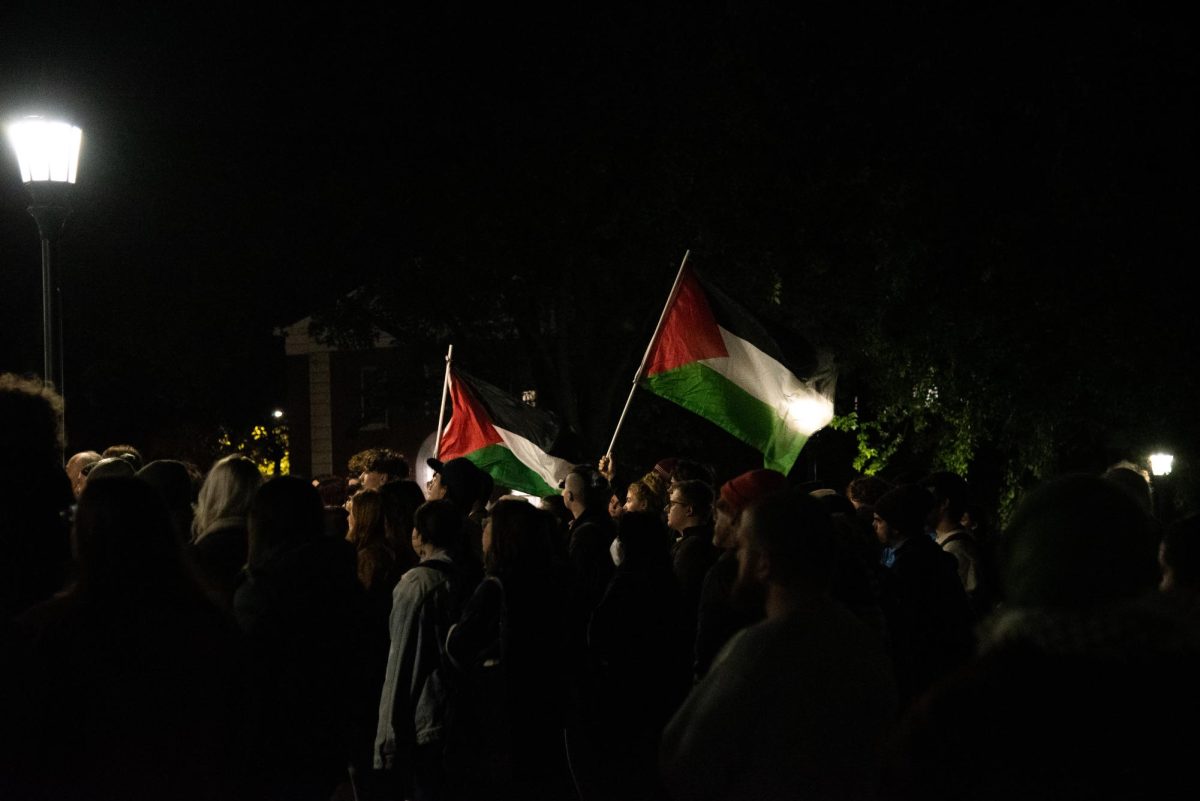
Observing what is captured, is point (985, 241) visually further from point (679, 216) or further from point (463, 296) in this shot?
point (463, 296)

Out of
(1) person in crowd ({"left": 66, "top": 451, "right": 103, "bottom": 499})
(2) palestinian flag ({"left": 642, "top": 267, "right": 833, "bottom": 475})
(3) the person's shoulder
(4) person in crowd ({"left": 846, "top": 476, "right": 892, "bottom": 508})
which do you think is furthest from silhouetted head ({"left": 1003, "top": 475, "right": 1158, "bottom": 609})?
(2) palestinian flag ({"left": 642, "top": 267, "right": 833, "bottom": 475})

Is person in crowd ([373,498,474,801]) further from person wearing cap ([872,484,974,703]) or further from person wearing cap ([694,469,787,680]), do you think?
person wearing cap ([872,484,974,703])

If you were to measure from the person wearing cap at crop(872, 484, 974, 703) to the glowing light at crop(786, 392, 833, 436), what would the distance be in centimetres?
396

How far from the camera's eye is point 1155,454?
21.7 m

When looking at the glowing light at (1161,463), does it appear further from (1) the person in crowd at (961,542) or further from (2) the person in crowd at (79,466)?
(2) the person in crowd at (79,466)

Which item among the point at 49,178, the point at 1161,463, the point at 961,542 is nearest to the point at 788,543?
the point at 961,542

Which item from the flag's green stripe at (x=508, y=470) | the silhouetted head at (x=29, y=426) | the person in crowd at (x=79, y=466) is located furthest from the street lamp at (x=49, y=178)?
the silhouetted head at (x=29, y=426)

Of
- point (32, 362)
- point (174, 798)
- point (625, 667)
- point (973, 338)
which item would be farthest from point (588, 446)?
point (174, 798)

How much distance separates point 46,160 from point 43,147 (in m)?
0.10

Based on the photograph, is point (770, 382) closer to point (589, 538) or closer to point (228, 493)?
point (589, 538)

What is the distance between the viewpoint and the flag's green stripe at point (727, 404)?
11.3 m

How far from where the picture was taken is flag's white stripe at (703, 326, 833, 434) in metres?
11.2

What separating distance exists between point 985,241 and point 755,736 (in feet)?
53.5

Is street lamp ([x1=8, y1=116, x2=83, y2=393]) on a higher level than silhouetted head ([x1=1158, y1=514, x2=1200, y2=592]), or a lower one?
higher
